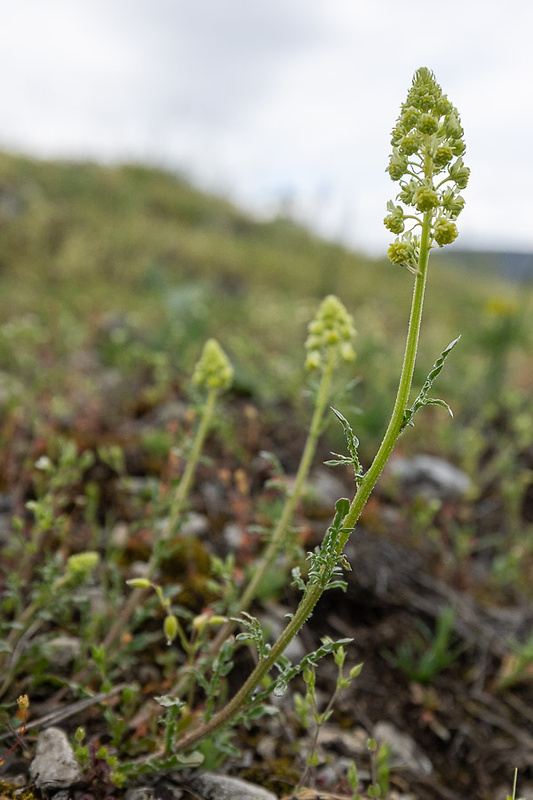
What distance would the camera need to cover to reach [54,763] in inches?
57.5

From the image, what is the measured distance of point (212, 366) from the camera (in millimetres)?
2133

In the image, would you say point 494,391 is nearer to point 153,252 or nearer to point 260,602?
point 260,602

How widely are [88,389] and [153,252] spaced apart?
6.06 m

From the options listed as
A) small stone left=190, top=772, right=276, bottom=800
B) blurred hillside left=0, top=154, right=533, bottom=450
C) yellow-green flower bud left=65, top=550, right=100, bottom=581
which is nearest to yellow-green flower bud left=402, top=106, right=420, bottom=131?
yellow-green flower bud left=65, top=550, right=100, bottom=581

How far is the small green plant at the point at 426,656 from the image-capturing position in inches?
83.3

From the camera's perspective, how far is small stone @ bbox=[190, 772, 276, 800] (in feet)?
5.02

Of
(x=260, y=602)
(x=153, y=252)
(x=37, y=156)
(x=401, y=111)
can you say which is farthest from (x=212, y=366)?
(x=37, y=156)

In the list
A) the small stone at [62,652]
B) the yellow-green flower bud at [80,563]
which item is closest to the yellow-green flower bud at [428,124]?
the yellow-green flower bud at [80,563]

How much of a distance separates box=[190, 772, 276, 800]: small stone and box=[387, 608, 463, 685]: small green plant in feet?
2.51

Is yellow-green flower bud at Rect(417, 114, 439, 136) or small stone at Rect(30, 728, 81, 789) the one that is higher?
yellow-green flower bud at Rect(417, 114, 439, 136)

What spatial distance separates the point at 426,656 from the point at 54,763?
4.15ft

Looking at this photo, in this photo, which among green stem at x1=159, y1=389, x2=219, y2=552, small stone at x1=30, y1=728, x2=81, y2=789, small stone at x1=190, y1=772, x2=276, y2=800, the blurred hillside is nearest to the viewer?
small stone at x1=30, y1=728, x2=81, y2=789

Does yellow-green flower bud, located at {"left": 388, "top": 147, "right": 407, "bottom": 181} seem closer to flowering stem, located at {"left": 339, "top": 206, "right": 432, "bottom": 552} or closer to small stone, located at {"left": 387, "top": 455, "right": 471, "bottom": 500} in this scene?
flowering stem, located at {"left": 339, "top": 206, "right": 432, "bottom": 552}

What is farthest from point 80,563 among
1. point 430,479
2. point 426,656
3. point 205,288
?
point 205,288
